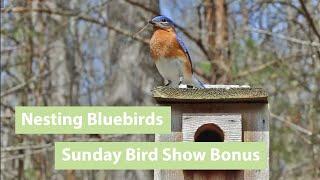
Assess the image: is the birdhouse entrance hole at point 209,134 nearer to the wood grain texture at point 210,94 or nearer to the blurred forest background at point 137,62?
the wood grain texture at point 210,94

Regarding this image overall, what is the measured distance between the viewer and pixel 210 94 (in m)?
3.01

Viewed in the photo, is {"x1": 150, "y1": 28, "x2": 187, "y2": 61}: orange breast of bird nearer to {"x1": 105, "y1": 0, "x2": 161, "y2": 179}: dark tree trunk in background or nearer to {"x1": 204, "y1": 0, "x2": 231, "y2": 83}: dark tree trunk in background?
{"x1": 204, "y1": 0, "x2": 231, "y2": 83}: dark tree trunk in background

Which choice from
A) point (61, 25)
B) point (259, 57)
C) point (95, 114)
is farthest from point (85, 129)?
point (61, 25)

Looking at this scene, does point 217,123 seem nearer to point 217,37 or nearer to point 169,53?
point 169,53

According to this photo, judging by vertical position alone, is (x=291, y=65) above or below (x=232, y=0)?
below

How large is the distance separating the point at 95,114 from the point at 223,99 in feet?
2.02

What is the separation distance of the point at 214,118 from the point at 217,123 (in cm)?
2

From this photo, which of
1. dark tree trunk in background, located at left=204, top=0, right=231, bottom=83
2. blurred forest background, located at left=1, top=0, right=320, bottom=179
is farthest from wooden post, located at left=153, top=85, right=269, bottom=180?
dark tree trunk in background, located at left=204, top=0, right=231, bottom=83

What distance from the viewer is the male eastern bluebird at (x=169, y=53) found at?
348cm

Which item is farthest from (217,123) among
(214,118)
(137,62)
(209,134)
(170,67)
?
(137,62)

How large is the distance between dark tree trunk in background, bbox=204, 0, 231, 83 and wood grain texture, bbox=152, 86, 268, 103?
3016 millimetres

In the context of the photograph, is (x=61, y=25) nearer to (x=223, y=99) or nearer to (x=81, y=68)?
(x=81, y=68)

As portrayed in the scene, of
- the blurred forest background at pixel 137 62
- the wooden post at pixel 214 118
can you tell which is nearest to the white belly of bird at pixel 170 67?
the wooden post at pixel 214 118

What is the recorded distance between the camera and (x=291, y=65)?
6.10 m
